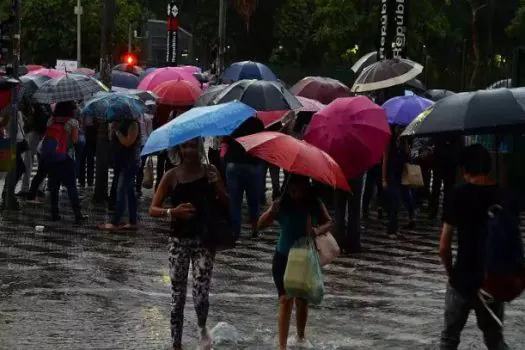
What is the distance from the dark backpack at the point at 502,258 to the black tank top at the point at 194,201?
86.3 inches

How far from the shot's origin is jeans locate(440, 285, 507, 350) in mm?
7340

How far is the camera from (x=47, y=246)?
14.3 meters

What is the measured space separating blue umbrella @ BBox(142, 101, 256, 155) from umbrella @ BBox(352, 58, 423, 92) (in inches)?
342

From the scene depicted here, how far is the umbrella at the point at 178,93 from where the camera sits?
18.9 m

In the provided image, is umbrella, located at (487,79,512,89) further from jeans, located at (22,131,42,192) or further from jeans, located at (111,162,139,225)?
jeans, located at (22,131,42,192)

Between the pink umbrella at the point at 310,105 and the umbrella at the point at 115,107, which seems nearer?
the umbrella at the point at 115,107

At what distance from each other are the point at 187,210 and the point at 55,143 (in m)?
8.30

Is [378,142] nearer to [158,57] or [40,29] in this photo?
[40,29]

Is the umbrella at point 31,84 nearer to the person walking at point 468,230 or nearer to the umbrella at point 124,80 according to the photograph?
the umbrella at point 124,80

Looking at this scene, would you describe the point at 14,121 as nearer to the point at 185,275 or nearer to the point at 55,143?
the point at 55,143

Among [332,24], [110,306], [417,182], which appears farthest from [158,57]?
[110,306]

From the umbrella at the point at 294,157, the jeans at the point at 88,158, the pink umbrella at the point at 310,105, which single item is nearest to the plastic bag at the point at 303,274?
the umbrella at the point at 294,157

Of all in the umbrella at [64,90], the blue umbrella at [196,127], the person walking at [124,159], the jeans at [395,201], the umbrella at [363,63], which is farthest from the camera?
the umbrella at [363,63]

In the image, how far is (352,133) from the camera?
1278 cm
